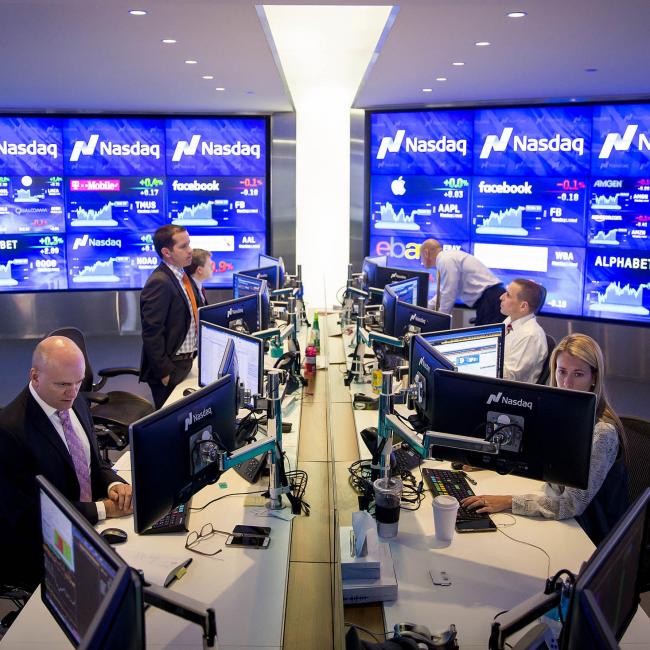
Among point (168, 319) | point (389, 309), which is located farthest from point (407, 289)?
point (168, 319)

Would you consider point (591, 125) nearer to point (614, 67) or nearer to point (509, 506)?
point (614, 67)

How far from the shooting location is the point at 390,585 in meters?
2.42

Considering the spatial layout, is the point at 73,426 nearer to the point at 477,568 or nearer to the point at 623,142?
the point at 477,568

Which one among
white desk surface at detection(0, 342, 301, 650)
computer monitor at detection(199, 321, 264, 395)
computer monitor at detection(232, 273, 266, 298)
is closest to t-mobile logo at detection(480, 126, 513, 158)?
computer monitor at detection(232, 273, 266, 298)

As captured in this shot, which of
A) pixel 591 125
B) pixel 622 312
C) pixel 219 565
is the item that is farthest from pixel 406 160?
pixel 219 565

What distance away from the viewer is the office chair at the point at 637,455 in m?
3.37

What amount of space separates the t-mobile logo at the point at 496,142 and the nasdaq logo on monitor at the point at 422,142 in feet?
0.56

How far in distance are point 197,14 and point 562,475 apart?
3.05 meters

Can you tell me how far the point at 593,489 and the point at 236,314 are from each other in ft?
8.20

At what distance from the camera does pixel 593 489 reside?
292 centimetres

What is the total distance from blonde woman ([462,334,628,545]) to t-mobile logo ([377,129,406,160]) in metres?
6.11

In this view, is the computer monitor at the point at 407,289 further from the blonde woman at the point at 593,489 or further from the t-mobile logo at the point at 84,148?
the t-mobile logo at the point at 84,148

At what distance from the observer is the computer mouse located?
2.78 meters

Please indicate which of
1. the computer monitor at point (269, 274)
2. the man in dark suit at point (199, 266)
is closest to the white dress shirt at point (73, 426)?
the man in dark suit at point (199, 266)
